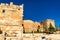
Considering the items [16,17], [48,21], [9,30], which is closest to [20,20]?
[16,17]

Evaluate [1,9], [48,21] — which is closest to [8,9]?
[1,9]

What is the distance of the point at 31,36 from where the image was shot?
2894 centimetres

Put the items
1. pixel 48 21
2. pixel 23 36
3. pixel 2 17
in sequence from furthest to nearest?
pixel 48 21 < pixel 2 17 < pixel 23 36

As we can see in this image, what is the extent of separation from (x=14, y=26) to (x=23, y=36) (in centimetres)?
278

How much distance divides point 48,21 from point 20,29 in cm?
1326

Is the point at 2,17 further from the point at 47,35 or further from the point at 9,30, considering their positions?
the point at 47,35

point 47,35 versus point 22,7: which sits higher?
point 22,7

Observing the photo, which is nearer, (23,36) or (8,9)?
(23,36)

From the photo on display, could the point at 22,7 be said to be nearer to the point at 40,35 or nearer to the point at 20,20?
the point at 20,20

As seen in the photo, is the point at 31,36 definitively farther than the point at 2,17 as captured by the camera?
No

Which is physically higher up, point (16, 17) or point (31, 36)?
point (16, 17)

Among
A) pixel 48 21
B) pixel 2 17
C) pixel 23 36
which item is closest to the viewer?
pixel 23 36

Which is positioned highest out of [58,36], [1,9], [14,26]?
[1,9]

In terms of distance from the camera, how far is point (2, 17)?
3094 cm
